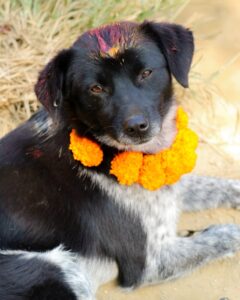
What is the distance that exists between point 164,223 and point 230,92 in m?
1.93

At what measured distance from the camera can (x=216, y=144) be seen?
5062mm

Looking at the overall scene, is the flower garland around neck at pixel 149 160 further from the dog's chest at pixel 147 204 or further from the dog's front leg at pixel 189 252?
the dog's front leg at pixel 189 252

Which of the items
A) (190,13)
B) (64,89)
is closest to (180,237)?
(64,89)

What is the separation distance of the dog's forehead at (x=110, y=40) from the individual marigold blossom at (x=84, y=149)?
484 millimetres

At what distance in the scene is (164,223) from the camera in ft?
12.6

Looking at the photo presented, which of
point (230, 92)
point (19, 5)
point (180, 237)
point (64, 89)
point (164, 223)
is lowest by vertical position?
point (230, 92)

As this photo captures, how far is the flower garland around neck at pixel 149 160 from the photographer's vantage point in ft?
11.6

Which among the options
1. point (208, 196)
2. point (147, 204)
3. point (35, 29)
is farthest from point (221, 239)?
point (35, 29)

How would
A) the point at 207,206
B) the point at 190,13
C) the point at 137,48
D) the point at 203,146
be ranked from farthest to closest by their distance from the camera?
the point at 190,13
the point at 203,146
the point at 207,206
the point at 137,48

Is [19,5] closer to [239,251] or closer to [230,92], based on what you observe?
[230,92]

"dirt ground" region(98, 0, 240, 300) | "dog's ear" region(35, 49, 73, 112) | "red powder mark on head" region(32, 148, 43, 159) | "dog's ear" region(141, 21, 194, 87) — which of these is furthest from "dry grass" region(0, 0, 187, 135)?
"dog's ear" region(141, 21, 194, 87)

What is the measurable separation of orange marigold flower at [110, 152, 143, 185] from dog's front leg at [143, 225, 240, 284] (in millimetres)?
516

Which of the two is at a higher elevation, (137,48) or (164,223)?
(137,48)

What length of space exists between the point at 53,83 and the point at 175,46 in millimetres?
689
